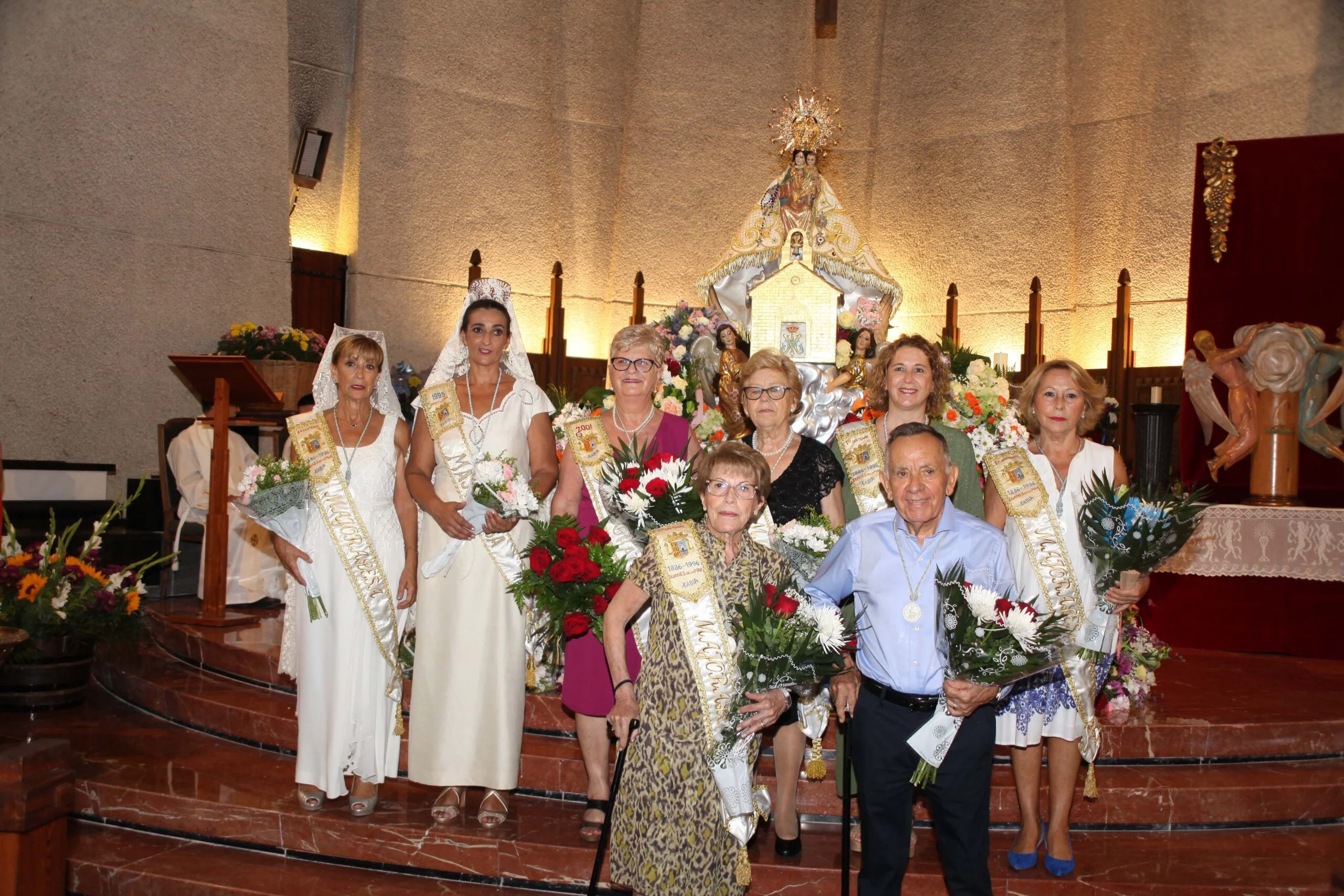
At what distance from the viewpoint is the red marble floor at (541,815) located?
3.96 m

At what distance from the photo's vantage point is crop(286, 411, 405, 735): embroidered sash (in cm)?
422

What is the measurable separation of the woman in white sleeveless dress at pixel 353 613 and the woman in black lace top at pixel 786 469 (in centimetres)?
149

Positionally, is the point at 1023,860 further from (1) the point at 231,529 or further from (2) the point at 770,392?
(1) the point at 231,529

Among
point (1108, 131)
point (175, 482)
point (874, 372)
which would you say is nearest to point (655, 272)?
point (1108, 131)

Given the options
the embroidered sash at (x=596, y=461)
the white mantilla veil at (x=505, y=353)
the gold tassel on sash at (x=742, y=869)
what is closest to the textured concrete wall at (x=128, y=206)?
the white mantilla veil at (x=505, y=353)

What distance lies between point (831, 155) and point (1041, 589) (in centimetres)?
945

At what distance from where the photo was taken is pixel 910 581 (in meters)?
3.02

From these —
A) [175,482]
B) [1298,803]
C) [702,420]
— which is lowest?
[1298,803]

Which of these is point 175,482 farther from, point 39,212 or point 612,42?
point 612,42

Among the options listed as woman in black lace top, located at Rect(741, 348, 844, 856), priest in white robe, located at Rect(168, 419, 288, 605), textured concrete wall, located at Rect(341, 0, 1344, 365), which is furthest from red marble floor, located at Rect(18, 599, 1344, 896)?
textured concrete wall, located at Rect(341, 0, 1344, 365)

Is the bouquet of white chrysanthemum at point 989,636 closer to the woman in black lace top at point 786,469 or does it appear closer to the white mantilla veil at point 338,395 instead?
the woman in black lace top at point 786,469

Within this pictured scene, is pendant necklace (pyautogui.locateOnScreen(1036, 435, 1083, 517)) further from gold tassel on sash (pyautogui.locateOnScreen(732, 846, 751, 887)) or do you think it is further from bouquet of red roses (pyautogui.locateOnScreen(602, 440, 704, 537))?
gold tassel on sash (pyautogui.locateOnScreen(732, 846, 751, 887))

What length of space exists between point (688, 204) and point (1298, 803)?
30.2 ft

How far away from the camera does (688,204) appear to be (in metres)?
12.3
